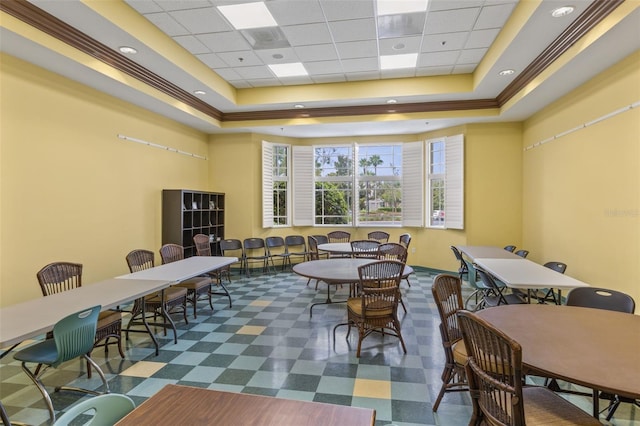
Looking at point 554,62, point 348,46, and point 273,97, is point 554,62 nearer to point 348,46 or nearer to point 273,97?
point 348,46

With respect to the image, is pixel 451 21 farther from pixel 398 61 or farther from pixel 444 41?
pixel 398 61

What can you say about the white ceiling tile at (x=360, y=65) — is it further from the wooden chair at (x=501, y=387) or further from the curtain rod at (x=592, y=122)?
the wooden chair at (x=501, y=387)

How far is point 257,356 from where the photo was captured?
11.4 ft

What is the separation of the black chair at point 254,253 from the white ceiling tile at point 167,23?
172 inches

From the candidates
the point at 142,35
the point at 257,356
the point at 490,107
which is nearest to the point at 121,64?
the point at 142,35

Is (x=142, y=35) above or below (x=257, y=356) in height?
above

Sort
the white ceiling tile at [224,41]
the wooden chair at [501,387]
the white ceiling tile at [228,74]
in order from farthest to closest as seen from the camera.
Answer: the white ceiling tile at [228,74] < the white ceiling tile at [224,41] < the wooden chair at [501,387]

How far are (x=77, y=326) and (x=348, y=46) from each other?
4519 millimetres

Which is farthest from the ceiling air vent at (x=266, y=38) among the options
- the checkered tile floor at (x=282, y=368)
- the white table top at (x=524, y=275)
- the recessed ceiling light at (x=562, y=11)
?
the white table top at (x=524, y=275)

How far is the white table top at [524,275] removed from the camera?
313 centimetres

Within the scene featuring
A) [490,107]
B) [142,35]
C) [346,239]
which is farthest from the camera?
[346,239]

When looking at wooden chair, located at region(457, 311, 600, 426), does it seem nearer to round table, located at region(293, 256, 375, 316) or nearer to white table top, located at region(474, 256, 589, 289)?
white table top, located at region(474, 256, 589, 289)

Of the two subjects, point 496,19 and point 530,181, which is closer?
point 496,19

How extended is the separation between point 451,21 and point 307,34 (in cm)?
181
